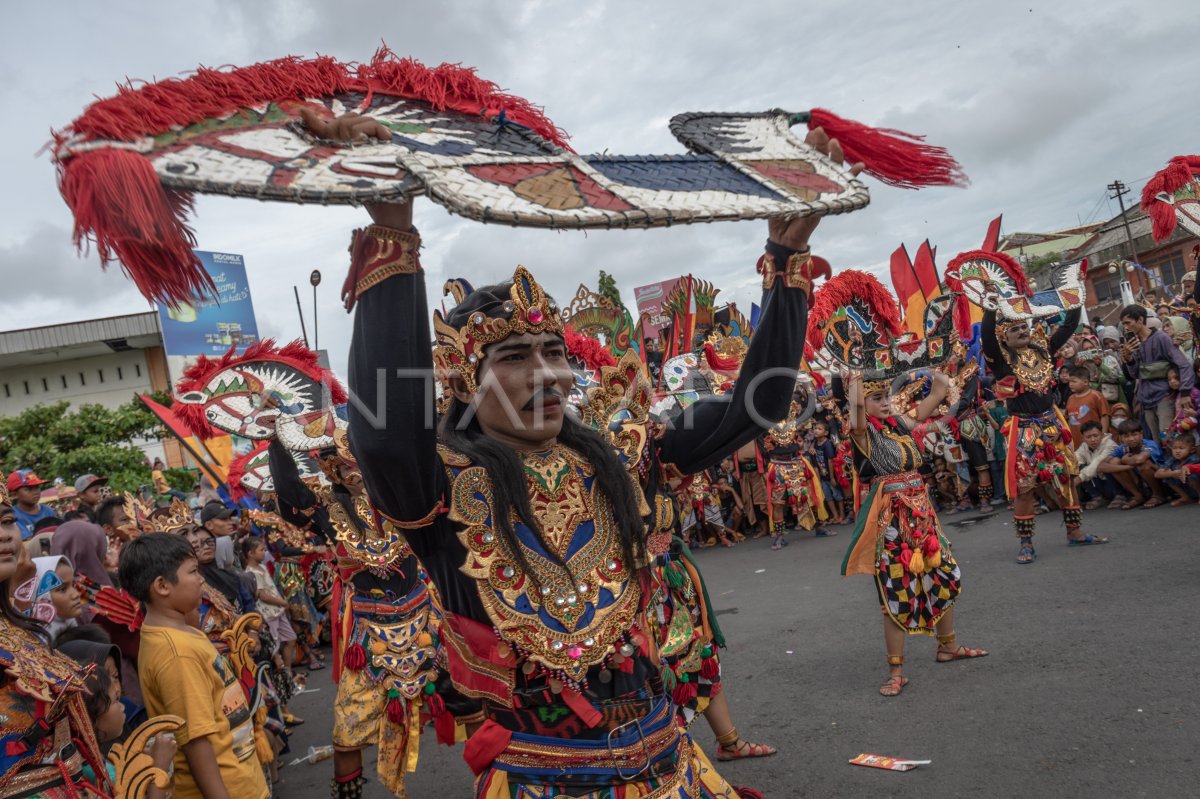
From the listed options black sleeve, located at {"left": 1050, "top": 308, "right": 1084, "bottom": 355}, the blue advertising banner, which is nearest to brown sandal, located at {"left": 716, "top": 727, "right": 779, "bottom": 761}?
black sleeve, located at {"left": 1050, "top": 308, "right": 1084, "bottom": 355}

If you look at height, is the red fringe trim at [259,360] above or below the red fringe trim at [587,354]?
above

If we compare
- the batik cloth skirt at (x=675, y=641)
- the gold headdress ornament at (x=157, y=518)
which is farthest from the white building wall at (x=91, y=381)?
the batik cloth skirt at (x=675, y=641)

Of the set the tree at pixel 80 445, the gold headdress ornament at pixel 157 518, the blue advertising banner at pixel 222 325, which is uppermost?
the blue advertising banner at pixel 222 325

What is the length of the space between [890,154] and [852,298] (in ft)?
12.2

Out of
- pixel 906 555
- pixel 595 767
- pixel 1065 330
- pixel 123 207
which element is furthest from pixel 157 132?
pixel 1065 330

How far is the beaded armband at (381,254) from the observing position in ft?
5.30

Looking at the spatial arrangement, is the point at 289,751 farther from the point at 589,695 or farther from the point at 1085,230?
the point at 1085,230

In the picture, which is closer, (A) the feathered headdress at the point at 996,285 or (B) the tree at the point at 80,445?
(A) the feathered headdress at the point at 996,285

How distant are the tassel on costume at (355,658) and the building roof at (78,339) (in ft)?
116

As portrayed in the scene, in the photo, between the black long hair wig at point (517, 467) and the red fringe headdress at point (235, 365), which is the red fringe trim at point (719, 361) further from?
the black long hair wig at point (517, 467)

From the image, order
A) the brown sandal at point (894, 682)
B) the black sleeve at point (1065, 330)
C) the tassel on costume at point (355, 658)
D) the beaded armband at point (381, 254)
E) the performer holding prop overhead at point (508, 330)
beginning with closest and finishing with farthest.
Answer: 1. the performer holding prop overhead at point (508, 330)
2. the beaded armband at point (381, 254)
3. the tassel on costume at point (355, 658)
4. the brown sandal at point (894, 682)
5. the black sleeve at point (1065, 330)

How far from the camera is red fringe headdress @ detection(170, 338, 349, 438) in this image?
212 inches

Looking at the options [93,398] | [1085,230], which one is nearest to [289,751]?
[93,398]

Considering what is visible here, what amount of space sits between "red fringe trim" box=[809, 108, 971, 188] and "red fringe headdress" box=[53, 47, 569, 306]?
93 cm
